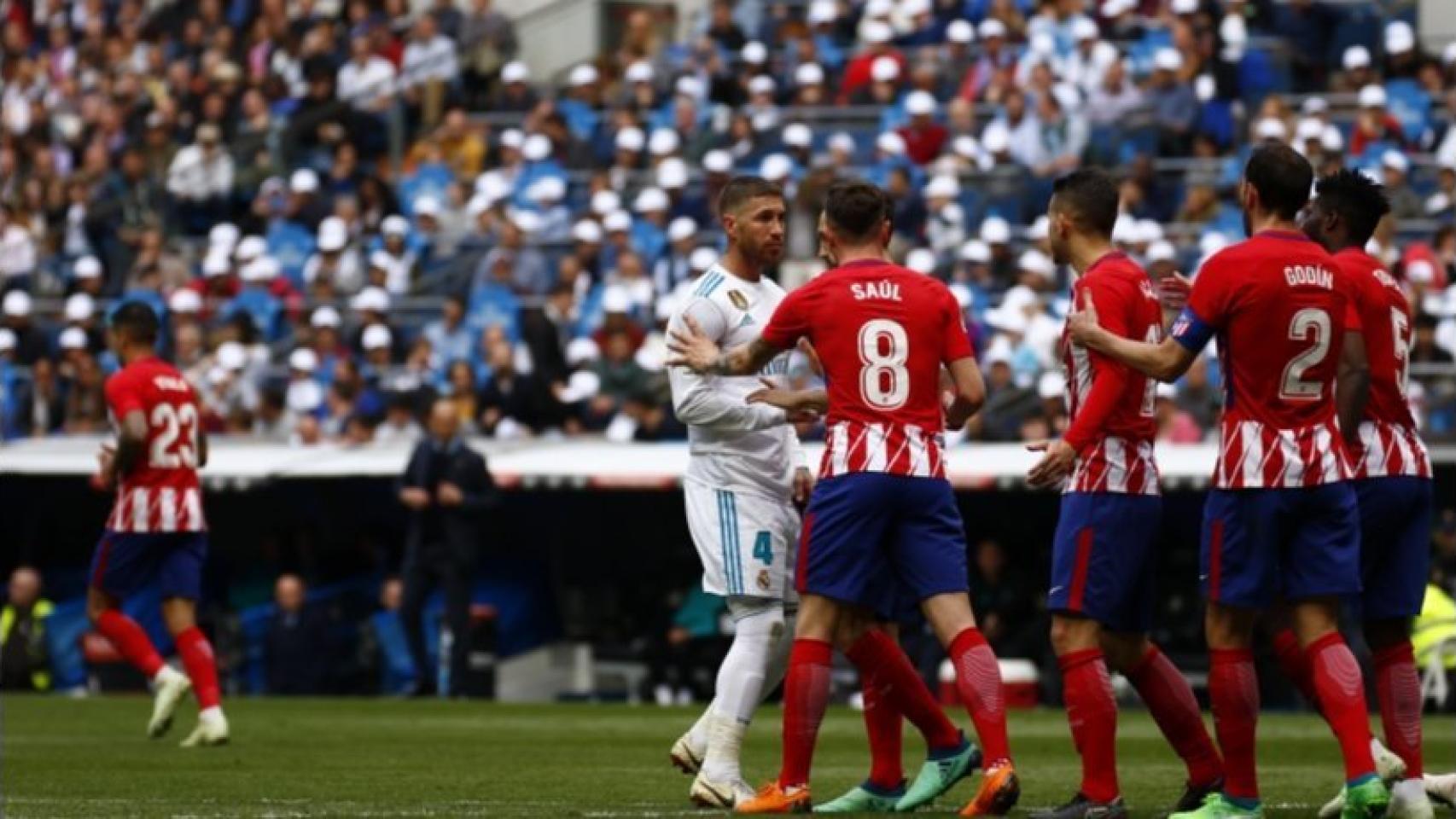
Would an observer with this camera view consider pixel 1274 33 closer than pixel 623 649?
No

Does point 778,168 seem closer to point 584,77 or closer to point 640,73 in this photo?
point 640,73

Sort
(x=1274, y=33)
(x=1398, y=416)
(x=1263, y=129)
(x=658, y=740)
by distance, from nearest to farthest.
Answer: (x=1398, y=416), (x=658, y=740), (x=1263, y=129), (x=1274, y=33)

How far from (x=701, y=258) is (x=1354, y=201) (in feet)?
48.7

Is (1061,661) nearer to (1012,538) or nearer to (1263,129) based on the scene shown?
(1012,538)

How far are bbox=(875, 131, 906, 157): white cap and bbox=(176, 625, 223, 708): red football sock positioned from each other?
11.7 meters

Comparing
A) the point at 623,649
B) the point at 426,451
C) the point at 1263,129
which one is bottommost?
the point at 623,649

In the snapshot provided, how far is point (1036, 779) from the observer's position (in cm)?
1287

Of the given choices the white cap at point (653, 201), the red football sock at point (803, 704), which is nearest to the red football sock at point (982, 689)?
the red football sock at point (803, 704)

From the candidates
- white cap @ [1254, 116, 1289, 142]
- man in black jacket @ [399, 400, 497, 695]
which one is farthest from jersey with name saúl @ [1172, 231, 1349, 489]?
white cap @ [1254, 116, 1289, 142]

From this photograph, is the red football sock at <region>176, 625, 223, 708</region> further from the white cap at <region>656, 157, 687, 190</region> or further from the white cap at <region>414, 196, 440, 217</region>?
the white cap at <region>414, 196, 440, 217</region>

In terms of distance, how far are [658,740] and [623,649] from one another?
22.9ft

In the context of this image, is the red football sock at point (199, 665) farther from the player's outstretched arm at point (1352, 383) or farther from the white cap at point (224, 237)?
the white cap at point (224, 237)

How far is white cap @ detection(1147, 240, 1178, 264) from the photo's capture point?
22859 millimetres

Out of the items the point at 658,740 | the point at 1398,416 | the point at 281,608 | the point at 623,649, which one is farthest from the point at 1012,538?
the point at 1398,416
